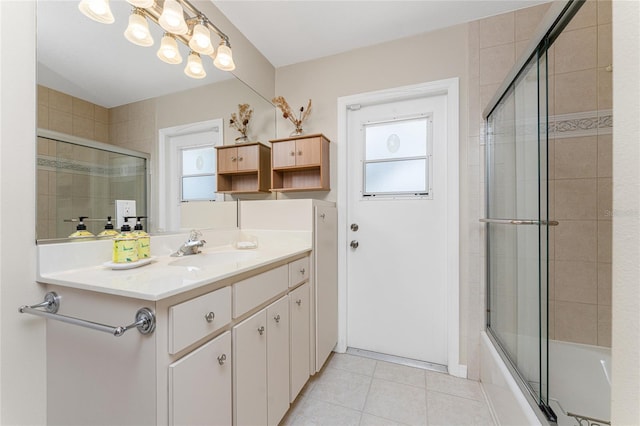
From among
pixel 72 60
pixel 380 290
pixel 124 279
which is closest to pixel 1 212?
pixel 124 279

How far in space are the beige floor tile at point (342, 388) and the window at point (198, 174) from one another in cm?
144

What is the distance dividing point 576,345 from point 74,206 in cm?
260

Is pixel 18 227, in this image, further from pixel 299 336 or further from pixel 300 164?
pixel 300 164

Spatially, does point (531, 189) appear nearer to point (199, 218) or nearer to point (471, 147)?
point (471, 147)

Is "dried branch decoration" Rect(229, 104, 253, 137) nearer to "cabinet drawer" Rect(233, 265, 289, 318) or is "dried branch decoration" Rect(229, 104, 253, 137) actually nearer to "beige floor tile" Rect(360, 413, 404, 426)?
"cabinet drawer" Rect(233, 265, 289, 318)

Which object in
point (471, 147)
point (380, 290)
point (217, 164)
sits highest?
point (471, 147)

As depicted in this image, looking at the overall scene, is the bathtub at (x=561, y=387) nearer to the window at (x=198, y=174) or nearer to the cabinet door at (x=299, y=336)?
the cabinet door at (x=299, y=336)

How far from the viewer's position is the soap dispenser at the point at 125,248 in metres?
0.96

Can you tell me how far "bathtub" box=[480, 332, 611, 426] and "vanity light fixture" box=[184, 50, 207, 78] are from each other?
91.0 inches

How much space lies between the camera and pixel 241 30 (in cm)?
181

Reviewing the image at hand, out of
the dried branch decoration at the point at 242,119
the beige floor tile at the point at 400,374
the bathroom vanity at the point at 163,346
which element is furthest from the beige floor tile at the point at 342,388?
the dried branch decoration at the point at 242,119

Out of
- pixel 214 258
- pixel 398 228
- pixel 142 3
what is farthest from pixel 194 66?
pixel 398 228

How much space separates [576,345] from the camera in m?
1.40

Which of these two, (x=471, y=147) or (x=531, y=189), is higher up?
(x=471, y=147)
